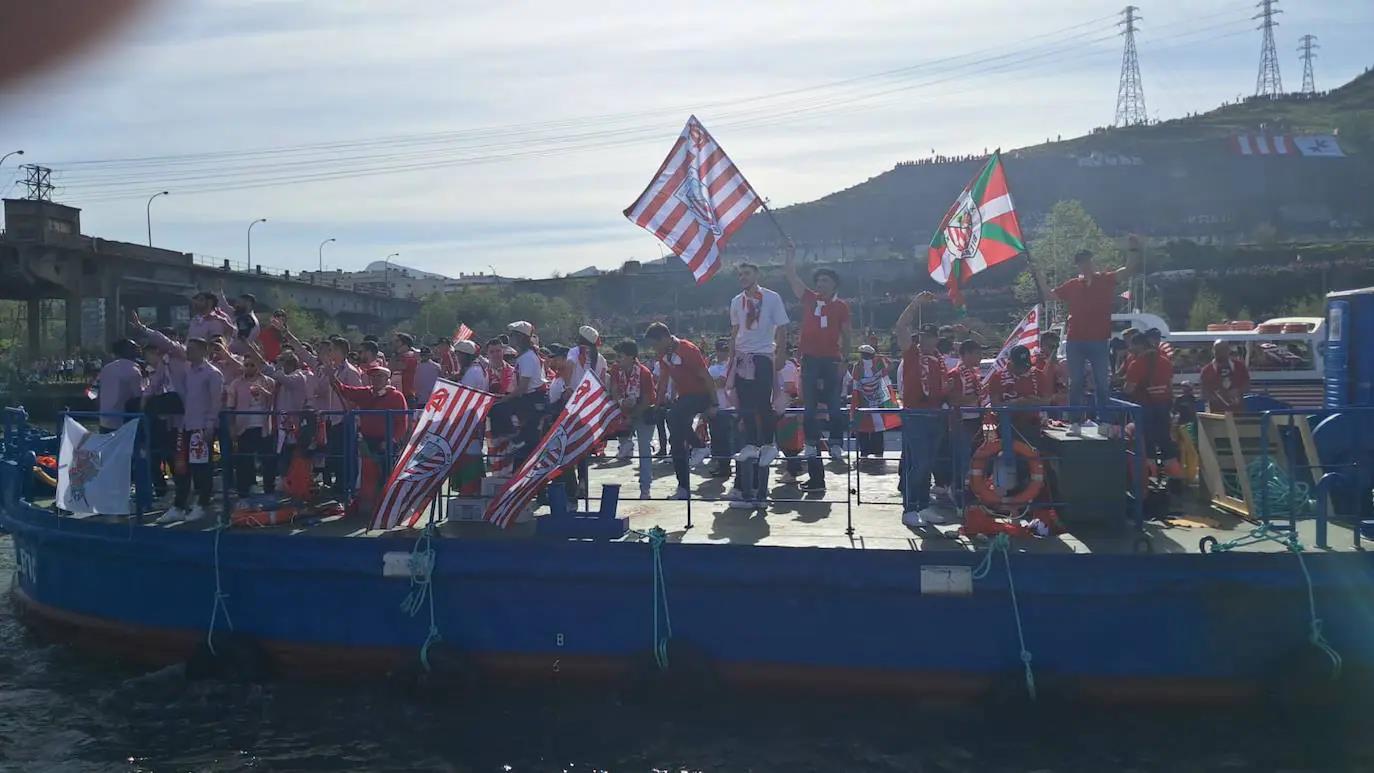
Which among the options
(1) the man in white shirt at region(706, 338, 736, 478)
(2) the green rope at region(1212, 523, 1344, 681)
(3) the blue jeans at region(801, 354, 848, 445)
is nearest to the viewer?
(2) the green rope at region(1212, 523, 1344, 681)

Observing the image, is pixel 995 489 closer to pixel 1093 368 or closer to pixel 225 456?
pixel 1093 368

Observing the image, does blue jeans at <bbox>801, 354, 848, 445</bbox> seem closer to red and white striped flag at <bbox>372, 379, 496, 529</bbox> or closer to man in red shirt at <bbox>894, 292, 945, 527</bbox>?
man in red shirt at <bbox>894, 292, 945, 527</bbox>

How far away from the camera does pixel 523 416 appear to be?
10.0 metres

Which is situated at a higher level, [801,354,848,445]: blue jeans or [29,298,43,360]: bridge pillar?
[29,298,43,360]: bridge pillar

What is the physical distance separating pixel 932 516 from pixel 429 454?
4021 millimetres

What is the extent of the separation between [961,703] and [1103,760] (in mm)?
1029

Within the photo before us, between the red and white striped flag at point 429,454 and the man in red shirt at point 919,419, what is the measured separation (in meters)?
3.49

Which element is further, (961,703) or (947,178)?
(947,178)

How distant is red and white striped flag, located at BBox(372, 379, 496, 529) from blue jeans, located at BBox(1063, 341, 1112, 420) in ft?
17.0

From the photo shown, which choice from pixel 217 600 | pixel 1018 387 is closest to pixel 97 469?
pixel 217 600

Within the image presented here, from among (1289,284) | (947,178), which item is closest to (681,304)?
(1289,284)

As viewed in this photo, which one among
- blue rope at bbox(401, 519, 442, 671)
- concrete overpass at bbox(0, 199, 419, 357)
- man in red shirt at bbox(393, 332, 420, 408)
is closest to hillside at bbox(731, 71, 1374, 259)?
concrete overpass at bbox(0, 199, 419, 357)

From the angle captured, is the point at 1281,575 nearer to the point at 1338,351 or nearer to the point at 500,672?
the point at 1338,351

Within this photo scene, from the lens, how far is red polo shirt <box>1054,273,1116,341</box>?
959cm
